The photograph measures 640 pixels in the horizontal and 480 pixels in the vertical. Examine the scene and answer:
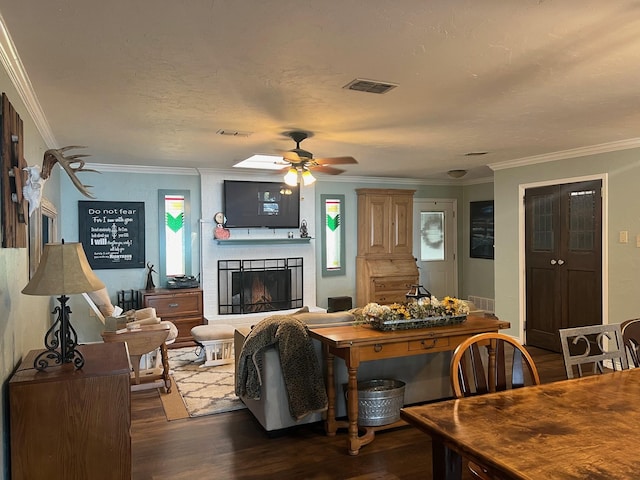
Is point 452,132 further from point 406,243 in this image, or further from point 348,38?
point 406,243

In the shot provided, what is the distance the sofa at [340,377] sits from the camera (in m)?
3.47

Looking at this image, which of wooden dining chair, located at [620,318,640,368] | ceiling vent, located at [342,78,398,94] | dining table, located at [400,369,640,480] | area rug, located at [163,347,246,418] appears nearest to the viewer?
dining table, located at [400,369,640,480]

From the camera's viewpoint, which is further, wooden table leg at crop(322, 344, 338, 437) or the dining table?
wooden table leg at crop(322, 344, 338, 437)

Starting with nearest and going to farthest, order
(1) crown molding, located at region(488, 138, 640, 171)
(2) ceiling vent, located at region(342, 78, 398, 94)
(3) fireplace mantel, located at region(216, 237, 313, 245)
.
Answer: (2) ceiling vent, located at region(342, 78, 398, 94)
(1) crown molding, located at region(488, 138, 640, 171)
(3) fireplace mantel, located at region(216, 237, 313, 245)

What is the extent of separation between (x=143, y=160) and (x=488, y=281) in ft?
18.8

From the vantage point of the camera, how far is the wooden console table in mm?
3186

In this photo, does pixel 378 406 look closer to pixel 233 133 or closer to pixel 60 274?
pixel 60 274

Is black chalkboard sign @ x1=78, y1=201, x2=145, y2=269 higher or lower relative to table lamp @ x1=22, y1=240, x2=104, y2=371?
higher

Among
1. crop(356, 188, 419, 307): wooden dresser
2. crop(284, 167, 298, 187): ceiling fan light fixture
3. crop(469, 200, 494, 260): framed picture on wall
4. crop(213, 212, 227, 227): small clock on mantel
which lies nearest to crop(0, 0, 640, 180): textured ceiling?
crop(284, 167, 298, 187): ceiling fan light fixture

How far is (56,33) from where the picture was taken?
86.8 inches

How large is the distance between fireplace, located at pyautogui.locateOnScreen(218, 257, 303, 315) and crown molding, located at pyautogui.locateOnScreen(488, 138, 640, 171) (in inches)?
127

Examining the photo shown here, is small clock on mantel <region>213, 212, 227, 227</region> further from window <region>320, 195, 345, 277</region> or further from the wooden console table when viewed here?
the wooden console table

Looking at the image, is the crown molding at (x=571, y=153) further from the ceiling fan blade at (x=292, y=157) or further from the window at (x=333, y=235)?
the ceiling fan blade at (x=292, y=157)

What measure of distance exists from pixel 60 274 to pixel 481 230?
23.7 feet
